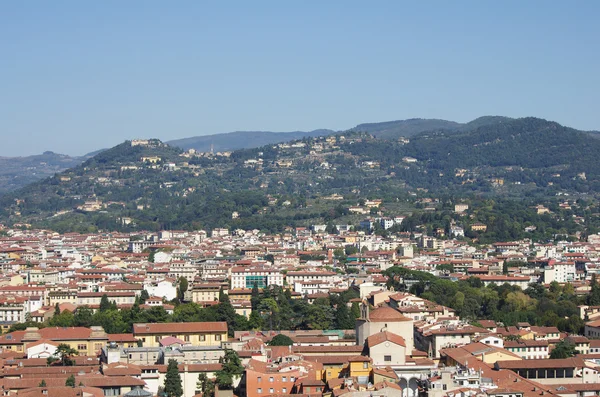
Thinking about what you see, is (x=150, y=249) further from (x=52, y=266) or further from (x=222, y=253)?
(x=52, y=266)

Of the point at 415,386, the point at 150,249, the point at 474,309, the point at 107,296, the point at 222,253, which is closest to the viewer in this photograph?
the point at 415,386

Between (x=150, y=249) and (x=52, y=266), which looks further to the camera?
(x=150, y=249)

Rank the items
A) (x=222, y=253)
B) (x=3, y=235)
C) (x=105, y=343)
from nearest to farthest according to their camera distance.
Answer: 1. (x=105, y=343)
2. (x=222, y=253)
3. (x=3, y=235)

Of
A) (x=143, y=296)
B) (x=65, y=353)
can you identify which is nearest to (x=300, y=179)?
(x=143, y=296)

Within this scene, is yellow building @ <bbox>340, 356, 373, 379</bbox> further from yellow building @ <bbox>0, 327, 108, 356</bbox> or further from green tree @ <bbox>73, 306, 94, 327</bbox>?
green tree @ <bbox>73, 306, 94, 327</bbox>

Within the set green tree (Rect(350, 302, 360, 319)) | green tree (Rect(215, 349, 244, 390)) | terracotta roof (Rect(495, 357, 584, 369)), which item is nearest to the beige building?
terracotta roof (Rect(495, 357, 584, 369))

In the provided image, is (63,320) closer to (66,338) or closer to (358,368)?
(66,338)

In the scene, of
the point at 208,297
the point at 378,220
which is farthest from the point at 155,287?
the point at 378,220
